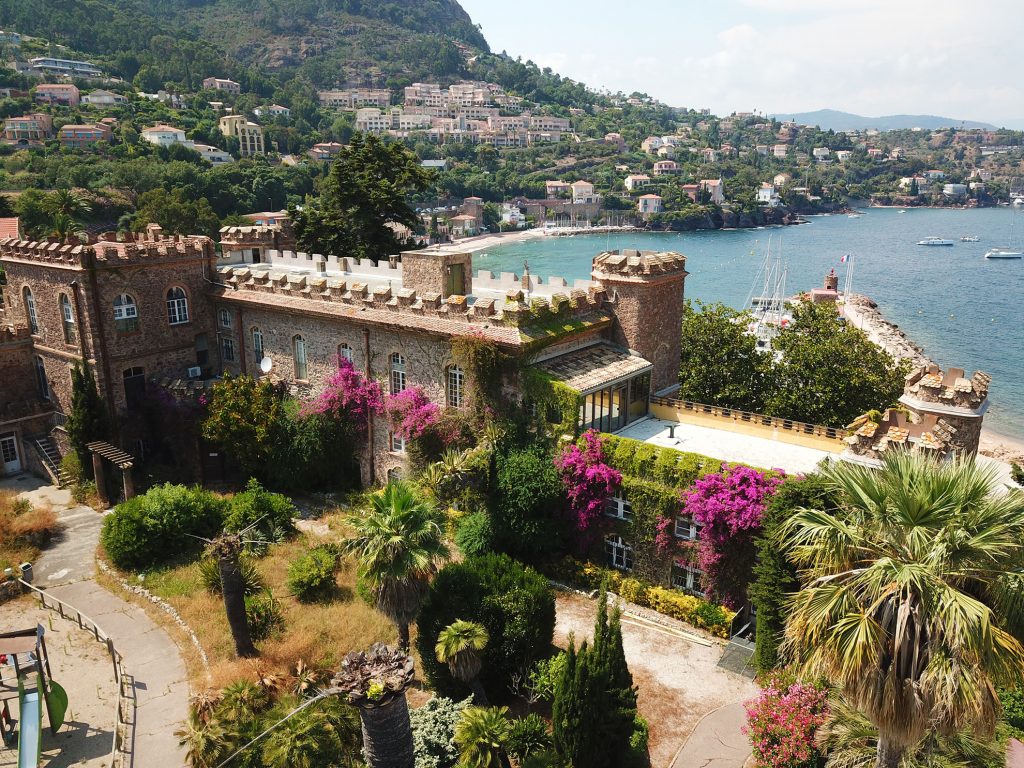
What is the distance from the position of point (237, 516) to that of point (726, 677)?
16.3m

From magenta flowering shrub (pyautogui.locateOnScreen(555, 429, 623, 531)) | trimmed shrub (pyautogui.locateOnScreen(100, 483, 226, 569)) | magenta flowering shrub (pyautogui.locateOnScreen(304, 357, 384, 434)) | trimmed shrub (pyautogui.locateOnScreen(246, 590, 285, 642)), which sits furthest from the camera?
magenta flowering shrub (pyautogui.locateOnScreen(304, 357, 384, 434))

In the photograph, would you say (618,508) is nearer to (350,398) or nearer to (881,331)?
(350,398)

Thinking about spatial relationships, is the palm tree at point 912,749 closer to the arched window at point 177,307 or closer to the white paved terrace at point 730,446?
the white paved terrace at point 730,446

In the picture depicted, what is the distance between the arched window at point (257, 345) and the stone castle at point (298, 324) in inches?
3.3

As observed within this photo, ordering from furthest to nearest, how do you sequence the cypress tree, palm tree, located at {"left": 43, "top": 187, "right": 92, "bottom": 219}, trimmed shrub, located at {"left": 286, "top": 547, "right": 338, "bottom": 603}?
palm tree, located at {"left": 43, "top": 187, "right": 92, "bottom": 219} → trimmed shrub, located at {"left": 286, "top": 547, "right": 338, "bottom": 603} → the cypress tree

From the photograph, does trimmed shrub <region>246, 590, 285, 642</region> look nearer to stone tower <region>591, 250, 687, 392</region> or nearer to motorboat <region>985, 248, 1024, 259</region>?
stone tower <region>591, 250, 687, 392</region>

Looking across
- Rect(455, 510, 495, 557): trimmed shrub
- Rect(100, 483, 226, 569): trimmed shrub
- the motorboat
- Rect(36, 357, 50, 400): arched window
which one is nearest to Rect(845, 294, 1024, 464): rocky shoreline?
Rect(455, 510, 495, 557): trimmed shrub

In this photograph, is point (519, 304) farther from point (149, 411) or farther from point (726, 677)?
point (149, 411)

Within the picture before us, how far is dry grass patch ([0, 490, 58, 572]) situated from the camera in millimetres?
24812

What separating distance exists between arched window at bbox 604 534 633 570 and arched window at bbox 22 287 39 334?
25.5 metres

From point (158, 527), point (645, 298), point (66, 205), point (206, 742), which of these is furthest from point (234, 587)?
point (66, 205)

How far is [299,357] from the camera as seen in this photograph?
2964cm

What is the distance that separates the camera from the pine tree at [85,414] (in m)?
28.9

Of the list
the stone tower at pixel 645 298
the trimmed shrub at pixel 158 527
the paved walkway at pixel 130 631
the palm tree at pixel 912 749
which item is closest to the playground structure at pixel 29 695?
the paved walkway at pixel 130 631
